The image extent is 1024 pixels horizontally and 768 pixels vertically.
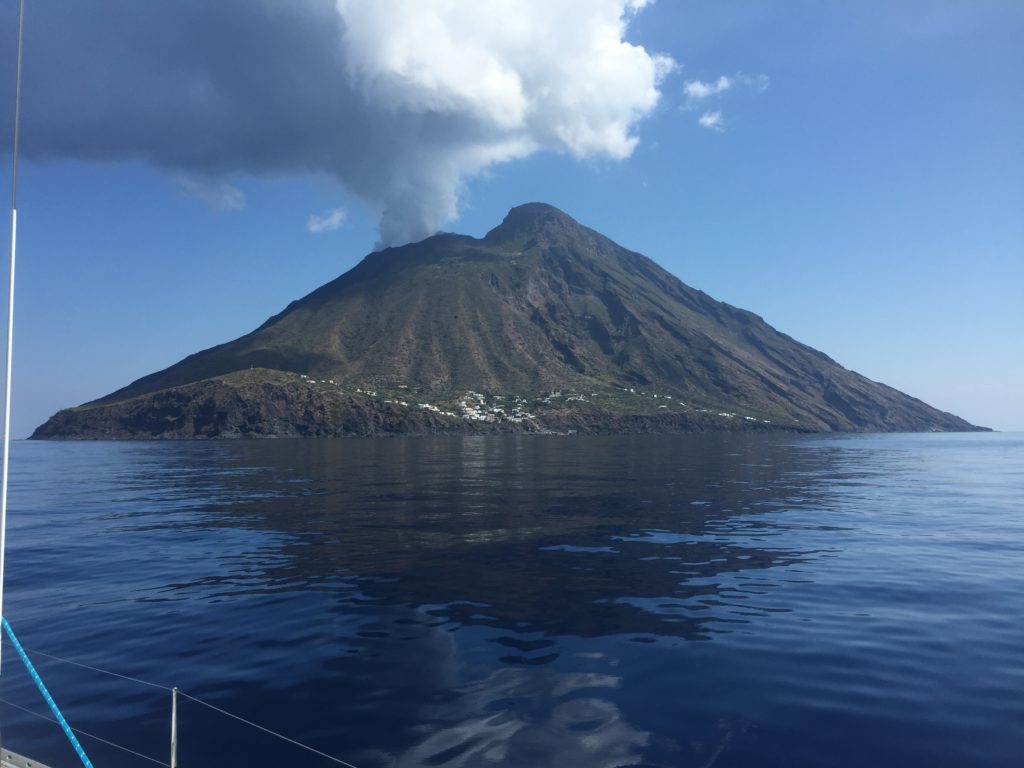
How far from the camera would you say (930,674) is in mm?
15438

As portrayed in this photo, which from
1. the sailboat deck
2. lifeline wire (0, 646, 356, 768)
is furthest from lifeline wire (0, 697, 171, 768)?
the sailboat deck

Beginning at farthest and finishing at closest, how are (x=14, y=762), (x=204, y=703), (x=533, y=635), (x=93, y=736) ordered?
1. (x=533, y=635)
2. (x=204, y=703)
3. (x=93, y=736)
4. (x=14, y=762)

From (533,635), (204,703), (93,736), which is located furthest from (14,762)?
(533,635)

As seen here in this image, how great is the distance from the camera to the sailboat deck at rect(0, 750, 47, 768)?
938 centimetres

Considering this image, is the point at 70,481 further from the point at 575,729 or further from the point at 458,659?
the point at 575,729

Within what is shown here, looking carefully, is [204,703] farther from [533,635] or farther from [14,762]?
[533,635]

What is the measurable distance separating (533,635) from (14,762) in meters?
12.1

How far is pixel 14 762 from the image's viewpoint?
374 inches

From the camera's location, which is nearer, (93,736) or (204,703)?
(93,736)

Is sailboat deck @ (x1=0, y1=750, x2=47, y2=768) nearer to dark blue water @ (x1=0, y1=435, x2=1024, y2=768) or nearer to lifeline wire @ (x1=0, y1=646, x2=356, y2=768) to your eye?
dark blue water @ (x1=0, y1=435, x2=1024, y2=768)

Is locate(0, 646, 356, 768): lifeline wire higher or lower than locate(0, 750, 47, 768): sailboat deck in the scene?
lower

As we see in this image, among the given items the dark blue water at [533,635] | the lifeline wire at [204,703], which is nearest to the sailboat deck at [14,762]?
the dark blue water at [533,635]

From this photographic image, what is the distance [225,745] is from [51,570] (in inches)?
830

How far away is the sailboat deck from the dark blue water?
96.2 inches
